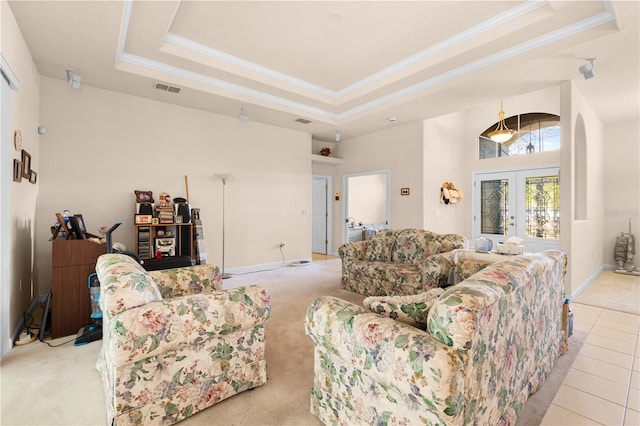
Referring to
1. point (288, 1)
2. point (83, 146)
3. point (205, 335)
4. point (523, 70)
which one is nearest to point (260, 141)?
point (83, 146)

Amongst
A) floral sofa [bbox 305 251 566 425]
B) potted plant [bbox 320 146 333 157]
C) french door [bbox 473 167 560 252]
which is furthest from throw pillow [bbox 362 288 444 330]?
potted plant [bbox 320 146 333 157]

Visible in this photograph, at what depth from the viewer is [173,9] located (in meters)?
2.75

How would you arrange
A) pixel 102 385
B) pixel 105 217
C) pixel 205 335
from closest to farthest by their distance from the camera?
1. pixel 205 335
2. pixel 102 385
3. pixel 105 217

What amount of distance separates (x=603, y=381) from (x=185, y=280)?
3337 mm

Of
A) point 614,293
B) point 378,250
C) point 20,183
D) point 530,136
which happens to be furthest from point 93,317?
point 530,136

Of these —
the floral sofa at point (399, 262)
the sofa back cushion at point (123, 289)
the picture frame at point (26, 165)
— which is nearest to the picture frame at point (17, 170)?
the picture frame at point (26, 165)

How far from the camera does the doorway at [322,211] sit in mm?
7715

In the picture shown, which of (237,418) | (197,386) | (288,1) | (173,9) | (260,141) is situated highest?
(288,1)

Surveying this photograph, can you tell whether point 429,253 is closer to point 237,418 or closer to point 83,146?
point 237,418

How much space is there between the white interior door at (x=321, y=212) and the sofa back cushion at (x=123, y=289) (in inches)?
237

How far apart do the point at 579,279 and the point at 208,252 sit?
5797 mm

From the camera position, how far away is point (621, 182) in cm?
592

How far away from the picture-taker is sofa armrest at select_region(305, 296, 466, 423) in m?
1.13

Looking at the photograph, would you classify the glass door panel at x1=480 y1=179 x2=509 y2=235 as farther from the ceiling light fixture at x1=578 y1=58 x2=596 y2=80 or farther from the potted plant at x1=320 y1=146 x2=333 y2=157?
the potted plant at x1=320 y1=146 x2=333 y2=157
